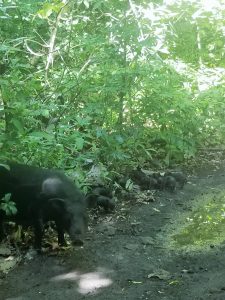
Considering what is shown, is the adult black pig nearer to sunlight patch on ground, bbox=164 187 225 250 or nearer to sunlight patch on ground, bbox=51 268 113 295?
sunlight patch on ground, bbox=51 268 113 295

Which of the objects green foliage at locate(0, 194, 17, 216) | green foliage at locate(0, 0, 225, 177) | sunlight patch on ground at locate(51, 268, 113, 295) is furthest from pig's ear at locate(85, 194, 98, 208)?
sunlight patch on ground at locate(51, 268, 113, 295)

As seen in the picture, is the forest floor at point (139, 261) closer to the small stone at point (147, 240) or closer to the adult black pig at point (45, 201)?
the small stone at point (147, 240)

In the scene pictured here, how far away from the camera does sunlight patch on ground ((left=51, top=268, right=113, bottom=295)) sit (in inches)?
163

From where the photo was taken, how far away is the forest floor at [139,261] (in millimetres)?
4094

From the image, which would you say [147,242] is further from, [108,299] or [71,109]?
[71,109]

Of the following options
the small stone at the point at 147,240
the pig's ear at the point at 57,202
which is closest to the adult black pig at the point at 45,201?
the pig's ear at the point at 57,202

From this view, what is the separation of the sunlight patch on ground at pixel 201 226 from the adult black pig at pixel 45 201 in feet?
3.61

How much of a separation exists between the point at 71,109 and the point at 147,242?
2.48 meters

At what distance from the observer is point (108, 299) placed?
3.96 m

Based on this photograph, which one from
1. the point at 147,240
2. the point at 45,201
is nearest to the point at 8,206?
the point at 45,201

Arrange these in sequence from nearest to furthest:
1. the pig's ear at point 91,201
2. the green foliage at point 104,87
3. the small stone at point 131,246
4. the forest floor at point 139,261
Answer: the forest floor at point 139,261 → the small stone at point 131,246 → the pig's ear at point 91,201 → the green foliage at point 104,87

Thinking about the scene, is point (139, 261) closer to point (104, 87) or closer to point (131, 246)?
point (131, 246)

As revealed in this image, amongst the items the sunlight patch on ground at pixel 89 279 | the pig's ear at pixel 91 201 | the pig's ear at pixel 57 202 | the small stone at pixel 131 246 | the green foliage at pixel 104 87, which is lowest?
the sunlight patch on ground at pixel 89 279

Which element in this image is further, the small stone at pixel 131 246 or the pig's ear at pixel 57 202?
the small stone at pixel 131 246
